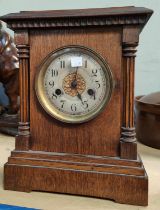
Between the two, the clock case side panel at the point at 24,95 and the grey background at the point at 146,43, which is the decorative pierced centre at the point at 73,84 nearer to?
the clock case side panel at the point at 24,95

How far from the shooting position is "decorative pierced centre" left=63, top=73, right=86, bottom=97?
0.58 m

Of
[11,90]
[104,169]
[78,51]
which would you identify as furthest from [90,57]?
[11,90]

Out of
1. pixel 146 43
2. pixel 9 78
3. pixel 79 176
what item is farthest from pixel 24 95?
pixel 146 43

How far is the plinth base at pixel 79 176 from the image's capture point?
1.78ft

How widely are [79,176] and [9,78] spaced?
1.77 feet

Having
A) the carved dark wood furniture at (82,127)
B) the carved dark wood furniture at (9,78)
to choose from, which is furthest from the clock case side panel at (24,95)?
the carved dark wood furniture at (9,78)

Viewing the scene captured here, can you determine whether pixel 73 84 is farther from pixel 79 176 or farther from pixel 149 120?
pixel 149 120

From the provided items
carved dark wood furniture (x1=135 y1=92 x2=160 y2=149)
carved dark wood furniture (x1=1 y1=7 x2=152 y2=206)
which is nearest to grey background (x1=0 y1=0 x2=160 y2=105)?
carved dark wood furniture (x1=135 y1=92 x2=160 y2=149)

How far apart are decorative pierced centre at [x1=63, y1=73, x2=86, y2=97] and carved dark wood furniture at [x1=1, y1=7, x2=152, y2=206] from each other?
68 mm

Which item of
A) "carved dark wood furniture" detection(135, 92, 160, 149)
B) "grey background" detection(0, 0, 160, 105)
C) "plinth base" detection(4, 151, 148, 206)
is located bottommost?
"plinth base" detection(4, 151, 148, 206)

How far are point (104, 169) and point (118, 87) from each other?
0.58 feet

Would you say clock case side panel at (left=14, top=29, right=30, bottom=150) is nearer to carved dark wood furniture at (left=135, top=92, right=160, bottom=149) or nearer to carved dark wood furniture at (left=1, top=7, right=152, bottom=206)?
carved dark wood furniture at (left=1, top=7, right=152, bottom=206)

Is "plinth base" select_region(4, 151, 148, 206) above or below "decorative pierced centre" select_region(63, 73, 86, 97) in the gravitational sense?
below

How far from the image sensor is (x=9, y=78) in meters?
0.97
